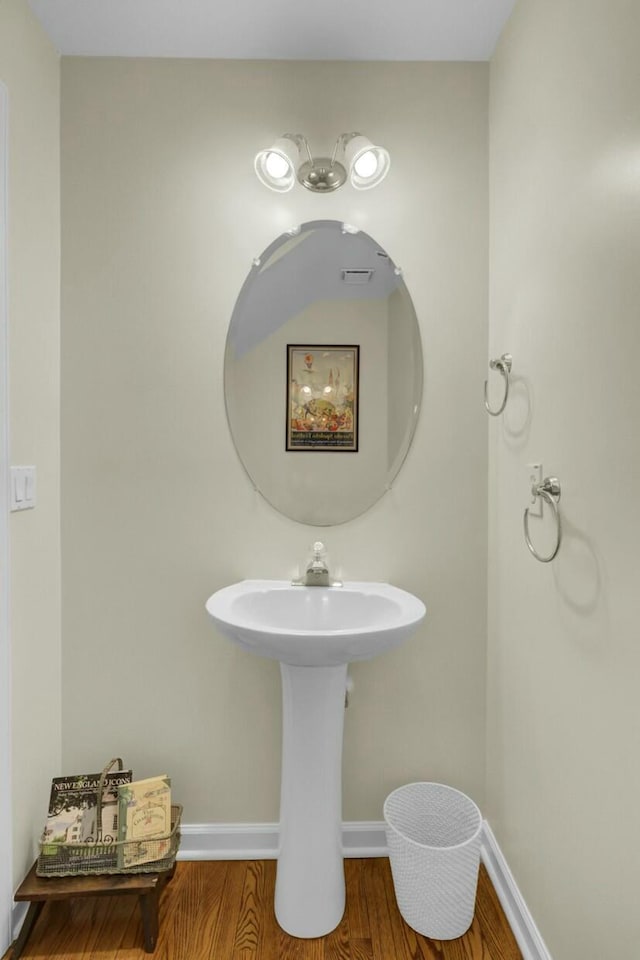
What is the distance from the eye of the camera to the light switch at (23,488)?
1.46 meters

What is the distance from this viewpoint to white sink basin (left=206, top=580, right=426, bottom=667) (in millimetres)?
1274

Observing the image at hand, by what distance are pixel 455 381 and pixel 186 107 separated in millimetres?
1175

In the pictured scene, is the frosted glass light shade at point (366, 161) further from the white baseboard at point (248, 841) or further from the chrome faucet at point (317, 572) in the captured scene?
the white baseboard at point (248, 841)

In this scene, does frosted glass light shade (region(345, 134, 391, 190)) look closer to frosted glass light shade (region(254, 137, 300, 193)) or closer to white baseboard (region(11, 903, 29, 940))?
frosted glass light shade (region(254, 137, 300, 193))

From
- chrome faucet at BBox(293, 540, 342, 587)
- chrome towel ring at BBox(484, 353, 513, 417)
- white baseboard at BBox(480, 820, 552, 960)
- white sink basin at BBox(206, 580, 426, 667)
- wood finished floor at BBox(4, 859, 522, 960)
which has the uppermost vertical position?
chrome towel ring at BBox(484, 353, 513, 417)

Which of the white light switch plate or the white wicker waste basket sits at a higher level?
the white light switch plate

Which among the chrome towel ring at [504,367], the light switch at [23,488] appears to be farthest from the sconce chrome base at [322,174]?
the light switch at [23,488]

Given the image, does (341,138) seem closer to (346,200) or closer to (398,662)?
(346,200)

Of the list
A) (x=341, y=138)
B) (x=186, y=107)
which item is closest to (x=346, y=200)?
(x=341, y=138)

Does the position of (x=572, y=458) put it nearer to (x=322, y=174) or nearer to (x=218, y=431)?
(x=218, y=431)

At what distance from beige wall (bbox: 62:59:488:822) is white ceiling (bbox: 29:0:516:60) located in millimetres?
44

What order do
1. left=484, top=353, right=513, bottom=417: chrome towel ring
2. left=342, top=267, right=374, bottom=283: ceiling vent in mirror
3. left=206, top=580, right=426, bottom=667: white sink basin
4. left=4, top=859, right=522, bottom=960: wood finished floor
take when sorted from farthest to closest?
left=342, top=267, right=374, bottom=283: ceiling vent in mirror
left=484, top=353, right=513, bottom=417: chrome towel ring
left=4, top=859, right=522, bottom=960: wood finished floor
left=206, top=580, right=426, bottom=667: white sink basin

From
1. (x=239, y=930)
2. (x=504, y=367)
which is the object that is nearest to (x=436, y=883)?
(x=239, y=930)

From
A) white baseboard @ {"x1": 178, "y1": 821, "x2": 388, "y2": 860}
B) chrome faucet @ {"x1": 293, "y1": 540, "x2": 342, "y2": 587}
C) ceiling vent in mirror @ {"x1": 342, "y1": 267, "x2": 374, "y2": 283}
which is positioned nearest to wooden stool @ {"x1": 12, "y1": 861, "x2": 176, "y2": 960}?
white baseboard @ {"x1": 178, "y1": 821, "x2": 388, "y2": 860}
